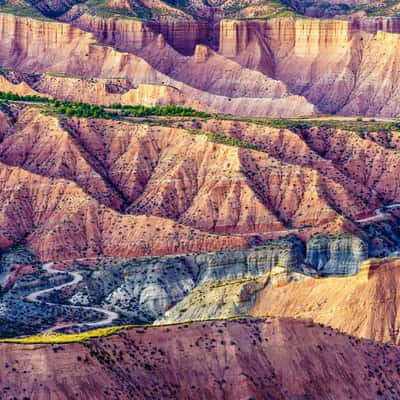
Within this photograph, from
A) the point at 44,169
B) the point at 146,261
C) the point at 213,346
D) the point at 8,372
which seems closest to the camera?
the point at 8,372

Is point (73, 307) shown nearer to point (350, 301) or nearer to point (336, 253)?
point (350, 301)

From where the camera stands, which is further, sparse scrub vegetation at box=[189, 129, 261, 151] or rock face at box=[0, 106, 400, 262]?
sparse scrub vegetation at box=[189, 129, 261, 151]

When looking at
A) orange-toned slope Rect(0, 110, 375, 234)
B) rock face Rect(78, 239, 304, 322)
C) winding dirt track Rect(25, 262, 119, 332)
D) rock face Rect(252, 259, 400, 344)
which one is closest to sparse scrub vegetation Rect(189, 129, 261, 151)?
orange-toned slope Rect(0, 110, 375, 234)

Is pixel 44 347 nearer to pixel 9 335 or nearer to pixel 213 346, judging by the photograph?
pixel 213 346

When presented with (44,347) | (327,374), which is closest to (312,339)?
(327,374)

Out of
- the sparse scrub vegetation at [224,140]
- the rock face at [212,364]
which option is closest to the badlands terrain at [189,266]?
→ the rock face at [212,364]

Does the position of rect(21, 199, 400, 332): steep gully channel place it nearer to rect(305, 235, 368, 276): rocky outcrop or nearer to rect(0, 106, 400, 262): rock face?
rect(0, 106, 400, 262): rock face

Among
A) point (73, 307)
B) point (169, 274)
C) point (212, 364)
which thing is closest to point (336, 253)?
point (169, 274)
